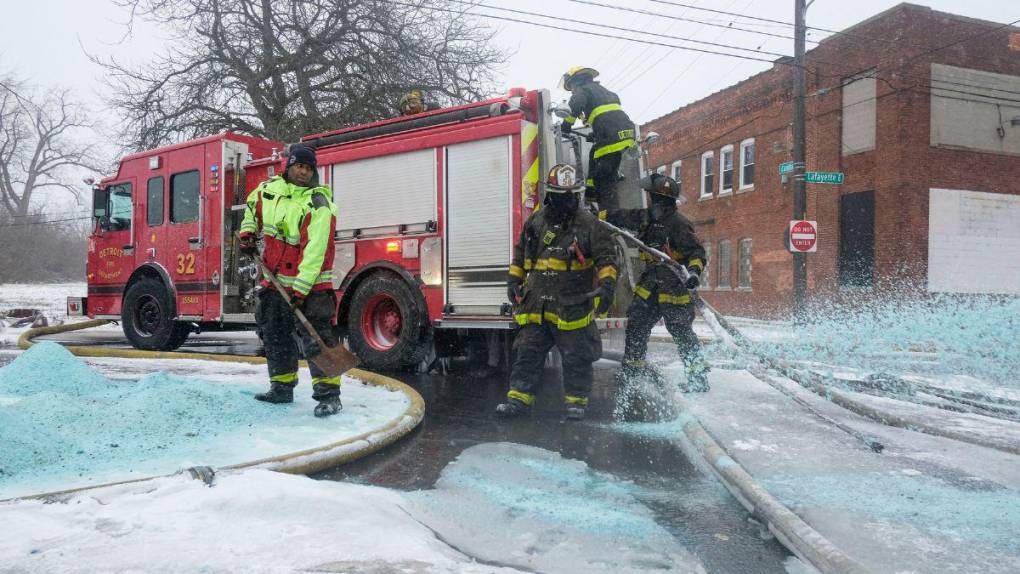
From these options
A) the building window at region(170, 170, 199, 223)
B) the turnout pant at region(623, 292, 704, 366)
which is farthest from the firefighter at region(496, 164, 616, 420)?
the building window at region(170, 170, 199, 223)

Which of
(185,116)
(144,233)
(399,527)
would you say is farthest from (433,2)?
(399,527)

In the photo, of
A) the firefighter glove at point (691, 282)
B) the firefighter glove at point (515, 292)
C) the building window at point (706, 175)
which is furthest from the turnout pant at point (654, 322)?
the building window at point (706, 175)

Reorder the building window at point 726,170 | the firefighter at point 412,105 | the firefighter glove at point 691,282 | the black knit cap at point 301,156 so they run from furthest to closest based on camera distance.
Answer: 1. the building window at point 726,170
2. the firefighter at point 412,105
3. the firefighter glove at point 691,282
4. the black knit cap at point 301,156

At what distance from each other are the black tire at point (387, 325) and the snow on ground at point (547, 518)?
10.8 feet

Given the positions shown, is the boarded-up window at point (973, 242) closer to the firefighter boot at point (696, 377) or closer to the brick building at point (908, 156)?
the brick building at point (908, 156)

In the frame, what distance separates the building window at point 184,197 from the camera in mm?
8914

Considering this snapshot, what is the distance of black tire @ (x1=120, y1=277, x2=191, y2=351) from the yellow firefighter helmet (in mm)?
5657

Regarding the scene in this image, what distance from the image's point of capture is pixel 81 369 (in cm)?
518

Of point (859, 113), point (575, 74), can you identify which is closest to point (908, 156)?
point (859, 113)

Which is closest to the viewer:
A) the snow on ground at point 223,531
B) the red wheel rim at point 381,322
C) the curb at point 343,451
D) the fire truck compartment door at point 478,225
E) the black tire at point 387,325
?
the snow on ground at point 223,531

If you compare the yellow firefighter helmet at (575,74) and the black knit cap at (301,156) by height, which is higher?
the yellow firefighter helmet at (575,74)

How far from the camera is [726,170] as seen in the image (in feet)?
74.7

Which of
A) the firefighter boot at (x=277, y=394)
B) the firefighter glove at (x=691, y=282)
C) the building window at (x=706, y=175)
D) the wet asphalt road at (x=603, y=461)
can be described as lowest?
the wet asphalt road at (x=603, y=461)

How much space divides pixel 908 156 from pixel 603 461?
1630 centimetres
